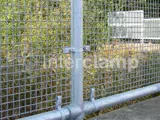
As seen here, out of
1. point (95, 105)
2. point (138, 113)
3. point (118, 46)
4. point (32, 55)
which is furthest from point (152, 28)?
point (32, 55)

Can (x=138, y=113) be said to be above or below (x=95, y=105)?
below

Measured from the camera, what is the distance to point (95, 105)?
339cm

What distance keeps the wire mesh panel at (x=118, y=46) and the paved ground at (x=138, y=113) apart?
0.82 feet

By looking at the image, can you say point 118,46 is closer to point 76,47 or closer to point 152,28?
point 152,28

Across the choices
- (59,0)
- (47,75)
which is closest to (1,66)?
(47,75)

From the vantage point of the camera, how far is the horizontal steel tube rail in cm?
296

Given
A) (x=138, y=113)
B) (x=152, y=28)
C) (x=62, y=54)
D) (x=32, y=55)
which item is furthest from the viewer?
(x=152, y=28)

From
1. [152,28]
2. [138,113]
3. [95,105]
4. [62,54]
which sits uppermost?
[152,28]

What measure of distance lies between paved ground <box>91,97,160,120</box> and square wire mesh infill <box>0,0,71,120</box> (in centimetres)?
69

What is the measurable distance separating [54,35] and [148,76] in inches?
71.6

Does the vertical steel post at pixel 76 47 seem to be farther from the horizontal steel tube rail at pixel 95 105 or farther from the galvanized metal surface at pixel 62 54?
the horizontal steel tube rail at pixel 95 105

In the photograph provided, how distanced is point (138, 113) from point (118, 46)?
0.86 metres

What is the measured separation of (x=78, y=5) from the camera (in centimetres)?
310

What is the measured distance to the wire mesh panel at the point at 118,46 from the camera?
362 centimetres
